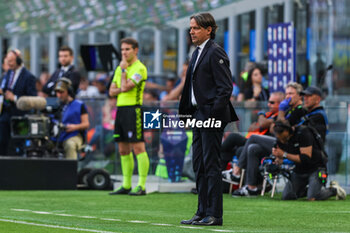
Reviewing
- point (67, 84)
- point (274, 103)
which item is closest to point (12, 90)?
point (67, 84)

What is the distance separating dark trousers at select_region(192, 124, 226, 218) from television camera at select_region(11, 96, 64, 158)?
6.64 m

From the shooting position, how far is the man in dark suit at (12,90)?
16750mm

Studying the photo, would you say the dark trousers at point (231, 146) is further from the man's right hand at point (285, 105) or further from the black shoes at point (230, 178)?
the man's right hand at point (285, 105)

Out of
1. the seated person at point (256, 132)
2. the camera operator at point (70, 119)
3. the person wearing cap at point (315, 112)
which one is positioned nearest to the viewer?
the person wearing cap at point (315, 112)

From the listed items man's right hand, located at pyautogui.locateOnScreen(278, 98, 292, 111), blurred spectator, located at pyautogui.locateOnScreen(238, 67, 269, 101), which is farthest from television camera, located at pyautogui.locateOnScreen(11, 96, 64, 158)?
man's right hand, located at pyautogui.locateOnScreen(278, 98, 292, 111)

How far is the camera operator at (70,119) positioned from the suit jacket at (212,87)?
682 cm

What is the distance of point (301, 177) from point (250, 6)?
8845mm

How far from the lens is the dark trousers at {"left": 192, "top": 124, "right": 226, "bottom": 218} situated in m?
9.27

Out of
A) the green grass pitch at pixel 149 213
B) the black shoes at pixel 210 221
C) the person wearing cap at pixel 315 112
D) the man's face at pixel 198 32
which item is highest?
the man's face at pixel 198 32

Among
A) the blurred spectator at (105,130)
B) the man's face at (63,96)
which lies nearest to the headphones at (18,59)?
the man's face at (63,96)

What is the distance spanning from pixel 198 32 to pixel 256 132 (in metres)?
5.42

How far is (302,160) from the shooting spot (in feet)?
43.4

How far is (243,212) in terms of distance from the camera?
36.1 ft

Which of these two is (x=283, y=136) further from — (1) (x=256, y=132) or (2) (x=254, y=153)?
(1) (x=256, y=132)
